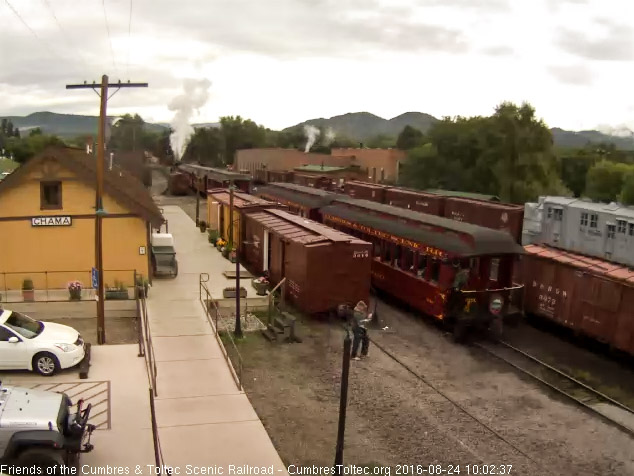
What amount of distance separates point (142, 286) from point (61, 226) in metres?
4.03

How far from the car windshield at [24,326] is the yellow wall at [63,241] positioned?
7729 mm

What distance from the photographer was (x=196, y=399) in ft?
41.7

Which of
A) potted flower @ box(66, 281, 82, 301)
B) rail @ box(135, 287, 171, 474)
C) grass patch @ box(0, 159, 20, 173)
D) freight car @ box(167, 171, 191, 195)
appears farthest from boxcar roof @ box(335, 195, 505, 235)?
grass patch @ box(0, 159, 20, 173)

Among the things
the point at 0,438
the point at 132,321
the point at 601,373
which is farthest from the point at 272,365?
the point at 601,373

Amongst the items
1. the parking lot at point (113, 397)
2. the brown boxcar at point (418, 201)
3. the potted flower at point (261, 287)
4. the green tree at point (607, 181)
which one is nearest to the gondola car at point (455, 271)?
the potted flower at point (261, 287)

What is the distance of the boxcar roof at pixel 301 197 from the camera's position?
101 feet

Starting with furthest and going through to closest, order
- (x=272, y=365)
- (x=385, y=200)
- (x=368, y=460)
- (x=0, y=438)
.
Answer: (x=385, y=200), (x=272, y=365), (x=368, y=460), (x=0, y=438)

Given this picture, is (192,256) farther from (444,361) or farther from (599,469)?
(599,469)

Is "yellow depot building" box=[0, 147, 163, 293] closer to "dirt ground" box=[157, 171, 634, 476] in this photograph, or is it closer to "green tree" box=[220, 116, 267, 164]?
"dirt ground" box=[157, 171, 634, 476]

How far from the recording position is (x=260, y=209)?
28.4m

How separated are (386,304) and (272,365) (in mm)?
8174

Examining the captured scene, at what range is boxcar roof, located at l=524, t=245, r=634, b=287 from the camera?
16.7 m

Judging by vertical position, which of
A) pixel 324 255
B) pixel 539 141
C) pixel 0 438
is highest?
pixel 539 141

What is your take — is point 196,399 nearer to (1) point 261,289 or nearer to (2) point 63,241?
(1) point 261,289
